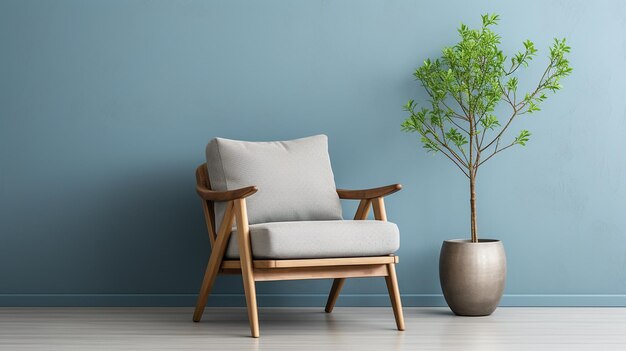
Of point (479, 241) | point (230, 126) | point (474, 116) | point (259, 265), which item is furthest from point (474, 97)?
point (259, 265)

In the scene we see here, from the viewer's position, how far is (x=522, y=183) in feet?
14.0

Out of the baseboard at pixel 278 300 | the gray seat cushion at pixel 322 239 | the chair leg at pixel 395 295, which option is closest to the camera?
the gray seat cushion at pixel 322 239

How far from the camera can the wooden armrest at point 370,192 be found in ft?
11.7

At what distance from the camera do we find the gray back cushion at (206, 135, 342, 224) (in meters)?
3.72

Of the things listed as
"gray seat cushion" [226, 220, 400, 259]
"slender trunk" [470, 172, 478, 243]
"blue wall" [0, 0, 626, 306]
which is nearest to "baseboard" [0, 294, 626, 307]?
"blue wall" [0, 0, 626, 306]

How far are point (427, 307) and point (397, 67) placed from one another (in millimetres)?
1257

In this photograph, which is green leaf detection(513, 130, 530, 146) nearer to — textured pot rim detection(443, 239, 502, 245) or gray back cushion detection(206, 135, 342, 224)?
textured pot rim detection(443, 239, 502, 245)

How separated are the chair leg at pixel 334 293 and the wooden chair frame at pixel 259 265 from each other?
0.45 metres

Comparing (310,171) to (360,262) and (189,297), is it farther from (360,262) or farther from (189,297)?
(189,297)

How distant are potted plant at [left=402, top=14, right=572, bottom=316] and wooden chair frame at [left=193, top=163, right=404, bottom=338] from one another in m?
0.51

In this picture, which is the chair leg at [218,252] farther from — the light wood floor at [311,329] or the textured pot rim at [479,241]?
the textured pot rim at [479,241]

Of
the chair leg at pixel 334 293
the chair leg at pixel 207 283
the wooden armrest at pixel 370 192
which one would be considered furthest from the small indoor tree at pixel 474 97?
the chair leg at pixel 207 283

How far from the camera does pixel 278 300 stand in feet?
13.9

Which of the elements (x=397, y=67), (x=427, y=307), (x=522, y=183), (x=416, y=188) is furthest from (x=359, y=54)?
(x=427, y=307)
